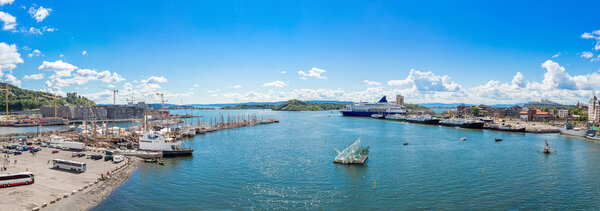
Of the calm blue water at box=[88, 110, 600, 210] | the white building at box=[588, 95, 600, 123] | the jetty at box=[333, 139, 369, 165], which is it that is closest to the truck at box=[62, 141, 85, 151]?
the calm blue water at box=[88, 110, 600, 210]

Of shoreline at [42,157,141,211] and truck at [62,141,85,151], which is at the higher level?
truck at [62,141,85,151]

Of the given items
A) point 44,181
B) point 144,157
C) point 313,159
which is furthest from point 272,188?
point 144,157

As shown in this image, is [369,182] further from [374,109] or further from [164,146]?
[374,109]

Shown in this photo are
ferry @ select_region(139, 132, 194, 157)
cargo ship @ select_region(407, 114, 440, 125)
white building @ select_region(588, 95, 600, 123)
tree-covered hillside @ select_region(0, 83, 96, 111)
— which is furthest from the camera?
tree-covered hillside @ select_region(0, 83, 96, 111)

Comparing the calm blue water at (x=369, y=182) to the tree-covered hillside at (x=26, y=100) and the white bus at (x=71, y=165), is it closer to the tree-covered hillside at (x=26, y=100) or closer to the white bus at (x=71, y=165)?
the white bus at (x=71, y=165)

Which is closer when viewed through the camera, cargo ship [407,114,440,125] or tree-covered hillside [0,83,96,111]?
cargo ship [407,114,440,125]

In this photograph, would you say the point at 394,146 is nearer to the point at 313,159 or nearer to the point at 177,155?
the point at 313,159

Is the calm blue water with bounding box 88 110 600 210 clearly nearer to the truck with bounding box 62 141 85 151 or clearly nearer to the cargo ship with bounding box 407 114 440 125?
the truck with bounding box 62 141 85 151
